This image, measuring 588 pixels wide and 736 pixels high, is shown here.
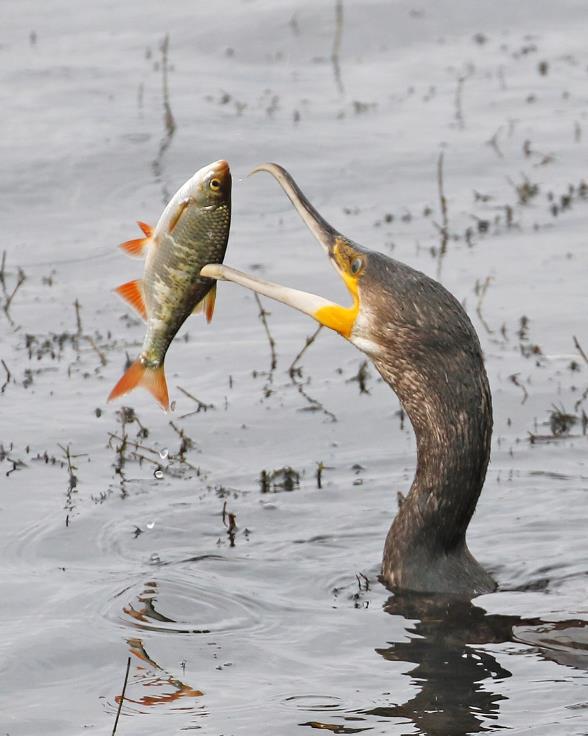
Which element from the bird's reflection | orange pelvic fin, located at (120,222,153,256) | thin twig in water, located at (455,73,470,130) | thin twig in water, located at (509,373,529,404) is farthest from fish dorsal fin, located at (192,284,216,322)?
thin twig in water, located at (455,73,470,130)

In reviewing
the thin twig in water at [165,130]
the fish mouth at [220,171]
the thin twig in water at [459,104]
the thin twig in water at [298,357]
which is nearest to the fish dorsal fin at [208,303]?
the fish mouth at [220,171]

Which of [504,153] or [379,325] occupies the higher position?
[504,153]

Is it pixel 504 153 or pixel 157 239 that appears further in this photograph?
pixel 504 153

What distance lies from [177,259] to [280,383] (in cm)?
295

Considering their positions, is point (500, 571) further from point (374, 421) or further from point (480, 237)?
point (480, 237)

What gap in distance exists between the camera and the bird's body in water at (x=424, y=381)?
6.79m

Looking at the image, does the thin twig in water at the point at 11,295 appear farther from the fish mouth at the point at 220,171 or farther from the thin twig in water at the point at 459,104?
the thin twig in water at the point at 459,104

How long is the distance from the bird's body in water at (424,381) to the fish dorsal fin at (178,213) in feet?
0.71

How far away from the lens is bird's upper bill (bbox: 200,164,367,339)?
684 centimetres

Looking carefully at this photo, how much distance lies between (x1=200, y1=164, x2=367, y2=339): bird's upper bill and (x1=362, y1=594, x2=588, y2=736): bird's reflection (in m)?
1.15

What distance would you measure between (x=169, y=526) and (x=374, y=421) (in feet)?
5.63

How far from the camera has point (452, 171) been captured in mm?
13461

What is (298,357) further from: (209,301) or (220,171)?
(220,171)

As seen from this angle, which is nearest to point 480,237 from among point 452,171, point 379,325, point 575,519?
point 452,171
